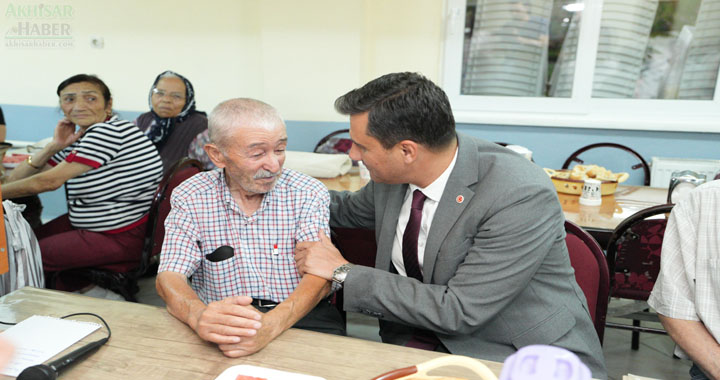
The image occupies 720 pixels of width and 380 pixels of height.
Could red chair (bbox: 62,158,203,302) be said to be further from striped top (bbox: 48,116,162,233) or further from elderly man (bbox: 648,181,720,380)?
elderly man (bbox: 648,181,720,380)

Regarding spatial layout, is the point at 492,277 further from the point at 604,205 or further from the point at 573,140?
the point at 573,140

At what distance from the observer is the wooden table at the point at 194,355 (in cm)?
92

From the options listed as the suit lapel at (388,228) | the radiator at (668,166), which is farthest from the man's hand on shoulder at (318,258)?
the radiator at (668,166)

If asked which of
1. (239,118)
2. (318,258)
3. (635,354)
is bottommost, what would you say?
(635,354)

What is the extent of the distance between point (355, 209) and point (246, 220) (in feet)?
1.25

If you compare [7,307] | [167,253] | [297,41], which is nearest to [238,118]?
[167,253]

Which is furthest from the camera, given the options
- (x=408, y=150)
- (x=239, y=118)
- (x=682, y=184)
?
(x=682, y=184)

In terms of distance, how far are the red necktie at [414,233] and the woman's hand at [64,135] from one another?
2.04 meters

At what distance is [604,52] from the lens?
3420 millimetres

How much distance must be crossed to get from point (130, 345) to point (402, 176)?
761mm

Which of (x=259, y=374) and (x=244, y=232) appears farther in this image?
(x=244, y=232)

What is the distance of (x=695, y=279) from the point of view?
1.10 m

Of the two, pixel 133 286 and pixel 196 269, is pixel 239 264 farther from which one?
pixel 133 286

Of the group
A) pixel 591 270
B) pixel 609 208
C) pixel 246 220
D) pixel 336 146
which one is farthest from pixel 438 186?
pixel 336 146
